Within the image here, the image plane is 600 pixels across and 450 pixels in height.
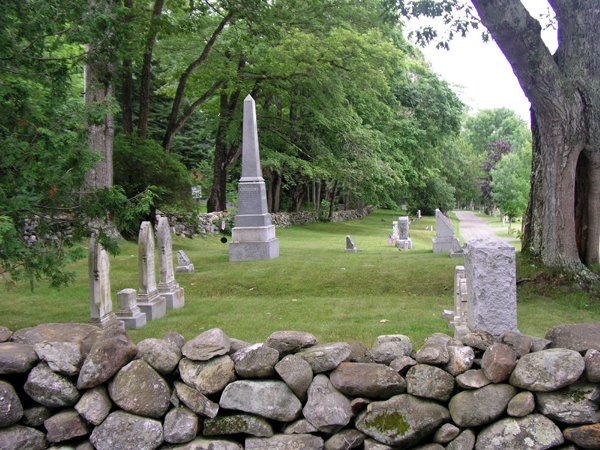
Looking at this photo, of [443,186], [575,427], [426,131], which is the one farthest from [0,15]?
[443,186]

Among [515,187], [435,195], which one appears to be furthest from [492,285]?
[435,195]

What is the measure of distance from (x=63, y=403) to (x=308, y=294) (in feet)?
23.4

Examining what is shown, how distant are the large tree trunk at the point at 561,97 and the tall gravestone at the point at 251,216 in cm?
781

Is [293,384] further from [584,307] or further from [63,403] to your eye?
[584,307]

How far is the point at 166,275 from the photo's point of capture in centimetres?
1051

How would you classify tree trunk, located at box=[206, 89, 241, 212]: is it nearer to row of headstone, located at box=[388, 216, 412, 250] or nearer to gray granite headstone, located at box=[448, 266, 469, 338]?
row of headstone, located at box=[388, 216, 412, 250]

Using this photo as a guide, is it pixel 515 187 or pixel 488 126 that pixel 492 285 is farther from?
pixel 488 126

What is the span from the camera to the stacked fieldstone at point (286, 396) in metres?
4.45

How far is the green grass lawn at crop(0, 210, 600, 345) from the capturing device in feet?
27.1

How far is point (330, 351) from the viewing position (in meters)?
4.65

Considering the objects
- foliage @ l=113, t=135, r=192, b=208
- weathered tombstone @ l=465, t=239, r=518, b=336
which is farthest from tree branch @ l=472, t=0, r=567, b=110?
foliage @ l=113, t=135, r=192, b=208

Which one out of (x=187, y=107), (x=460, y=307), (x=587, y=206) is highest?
(x=187, y=107)

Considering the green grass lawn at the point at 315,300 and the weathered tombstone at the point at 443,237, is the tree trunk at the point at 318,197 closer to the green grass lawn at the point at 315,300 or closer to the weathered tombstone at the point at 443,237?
the weathered tombstone at the point at 443,237

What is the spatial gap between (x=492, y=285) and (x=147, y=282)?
18.3 feet
